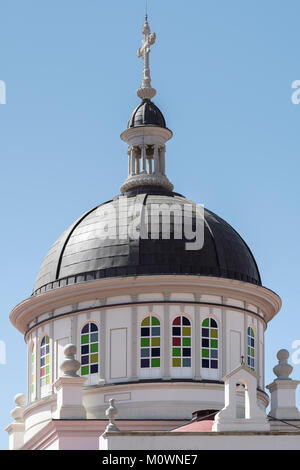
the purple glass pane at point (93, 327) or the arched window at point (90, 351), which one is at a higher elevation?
the purple glass pane at point (93, 327)

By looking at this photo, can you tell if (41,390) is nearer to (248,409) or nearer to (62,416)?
(62,416)

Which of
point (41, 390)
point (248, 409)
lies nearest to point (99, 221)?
point (41, 390)

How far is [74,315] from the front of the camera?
70.2m

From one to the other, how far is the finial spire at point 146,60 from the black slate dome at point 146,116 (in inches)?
37.4

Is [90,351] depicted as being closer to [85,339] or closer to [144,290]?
[85,339]

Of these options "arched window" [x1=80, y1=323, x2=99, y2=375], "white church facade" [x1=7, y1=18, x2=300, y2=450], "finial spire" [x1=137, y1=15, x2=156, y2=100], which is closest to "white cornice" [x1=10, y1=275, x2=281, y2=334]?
"white church facade" [x1=7, y1=18, x2=300, y2=450]

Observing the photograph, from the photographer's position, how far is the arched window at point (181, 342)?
227 ft

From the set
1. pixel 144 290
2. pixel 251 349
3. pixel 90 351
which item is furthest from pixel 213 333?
pixel 90 351

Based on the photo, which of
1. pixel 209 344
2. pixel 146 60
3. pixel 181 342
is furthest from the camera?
pixel 146 60

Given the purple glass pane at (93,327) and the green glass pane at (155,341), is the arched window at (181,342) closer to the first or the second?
the green glass pane at (155,341)

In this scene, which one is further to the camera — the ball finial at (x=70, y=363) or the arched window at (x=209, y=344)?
the arched window at (x=209, y=344)

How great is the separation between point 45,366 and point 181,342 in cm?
594

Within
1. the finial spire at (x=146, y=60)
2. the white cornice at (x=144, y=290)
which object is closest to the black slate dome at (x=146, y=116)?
the finial spire at (x=146, y=60)

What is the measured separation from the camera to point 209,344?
229ft
